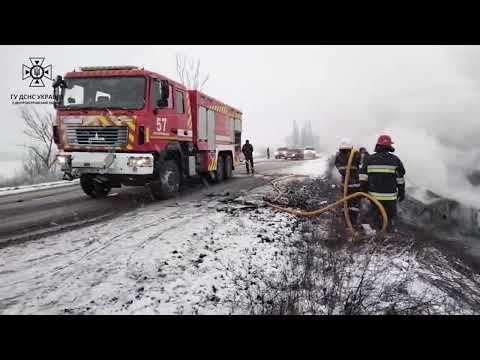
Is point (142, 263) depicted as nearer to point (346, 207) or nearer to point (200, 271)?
point (200, 271)

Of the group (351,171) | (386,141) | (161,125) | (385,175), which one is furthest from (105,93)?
(385,175)

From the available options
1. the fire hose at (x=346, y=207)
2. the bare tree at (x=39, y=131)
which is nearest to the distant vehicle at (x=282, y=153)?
the bare tree at (x=39, y=131)

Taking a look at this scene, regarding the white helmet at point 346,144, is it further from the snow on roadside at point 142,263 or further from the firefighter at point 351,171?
the snow on roadside at point 142,263

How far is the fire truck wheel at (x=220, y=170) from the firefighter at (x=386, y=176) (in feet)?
22.8

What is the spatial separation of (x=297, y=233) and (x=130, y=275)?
297 centimetres

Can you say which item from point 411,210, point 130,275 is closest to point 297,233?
point 130,275

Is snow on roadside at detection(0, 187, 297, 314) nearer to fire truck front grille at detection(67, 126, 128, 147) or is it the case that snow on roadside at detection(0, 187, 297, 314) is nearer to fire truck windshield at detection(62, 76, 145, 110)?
fire truck front grille at detection(67, 126, 128, 147)

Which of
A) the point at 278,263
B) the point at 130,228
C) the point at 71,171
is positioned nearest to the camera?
the point at 278,263

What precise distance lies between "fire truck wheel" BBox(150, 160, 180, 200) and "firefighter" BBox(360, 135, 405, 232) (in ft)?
15.2

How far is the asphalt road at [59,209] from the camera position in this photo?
5.36 metres

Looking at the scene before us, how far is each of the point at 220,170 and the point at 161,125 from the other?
4664 millimetres

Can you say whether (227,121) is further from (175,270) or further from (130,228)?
(175,270)

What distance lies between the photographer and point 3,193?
9.84 meters

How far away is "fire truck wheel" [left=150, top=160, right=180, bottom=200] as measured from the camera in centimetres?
773
